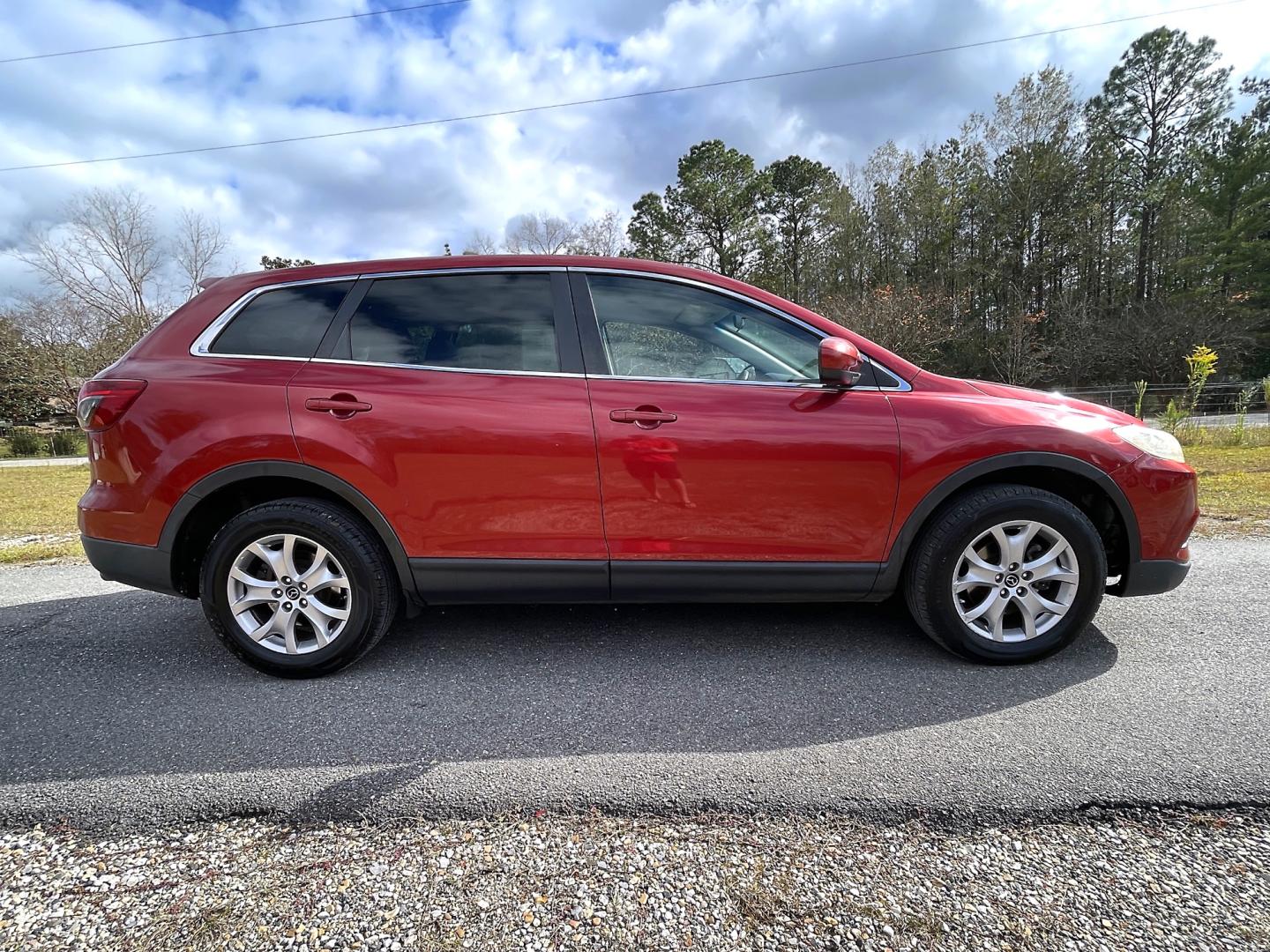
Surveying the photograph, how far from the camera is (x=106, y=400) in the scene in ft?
8.61

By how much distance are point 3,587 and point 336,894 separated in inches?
176

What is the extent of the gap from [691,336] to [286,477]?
1911mm

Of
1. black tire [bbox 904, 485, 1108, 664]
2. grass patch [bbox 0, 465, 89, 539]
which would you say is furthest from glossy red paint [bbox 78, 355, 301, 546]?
grass patch [bbox 0, 465, 89, 539]

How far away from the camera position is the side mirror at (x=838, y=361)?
8.23ft

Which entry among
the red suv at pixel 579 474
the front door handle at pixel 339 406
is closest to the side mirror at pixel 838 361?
the red suv at pixel 579 474

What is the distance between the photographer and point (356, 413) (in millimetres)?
2592

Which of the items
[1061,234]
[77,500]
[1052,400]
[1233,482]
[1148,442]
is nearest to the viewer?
[1148,442]

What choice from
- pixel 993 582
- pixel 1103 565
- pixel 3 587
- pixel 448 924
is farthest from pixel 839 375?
pixel 3 587

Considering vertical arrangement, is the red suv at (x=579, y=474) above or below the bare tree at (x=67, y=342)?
below

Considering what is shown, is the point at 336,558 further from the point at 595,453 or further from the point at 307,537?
the point at 595,453

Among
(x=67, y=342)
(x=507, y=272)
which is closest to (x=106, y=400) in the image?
(x=507, y=272)

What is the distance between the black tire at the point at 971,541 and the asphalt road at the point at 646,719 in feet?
0.36

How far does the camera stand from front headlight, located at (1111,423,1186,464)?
268cm

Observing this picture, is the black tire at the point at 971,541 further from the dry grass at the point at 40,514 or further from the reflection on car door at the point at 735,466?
the dry grass at the point at 40,514
